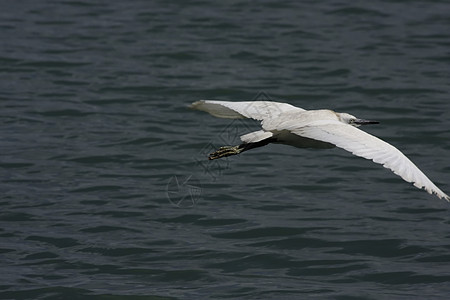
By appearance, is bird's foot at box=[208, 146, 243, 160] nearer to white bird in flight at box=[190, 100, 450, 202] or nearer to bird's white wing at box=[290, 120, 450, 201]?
white bird in flight at box=[190, 100, 450, 202]

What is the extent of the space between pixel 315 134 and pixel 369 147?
57 centimetres

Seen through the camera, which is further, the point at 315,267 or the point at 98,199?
the point at 98,199

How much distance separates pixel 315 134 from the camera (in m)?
8.48

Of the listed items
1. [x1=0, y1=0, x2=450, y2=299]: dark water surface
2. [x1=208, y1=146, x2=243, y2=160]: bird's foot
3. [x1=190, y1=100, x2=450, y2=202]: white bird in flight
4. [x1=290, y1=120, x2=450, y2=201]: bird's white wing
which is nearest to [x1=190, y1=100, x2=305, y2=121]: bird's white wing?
[x1=190, y1=100, x2=450, y2=202]: white bird in flight

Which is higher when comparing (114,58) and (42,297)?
(114,58)

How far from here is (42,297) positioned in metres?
9.02

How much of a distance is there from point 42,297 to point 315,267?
2.57m

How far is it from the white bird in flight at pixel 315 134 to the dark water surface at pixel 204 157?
133 cm

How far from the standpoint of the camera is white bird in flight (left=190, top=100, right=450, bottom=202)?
7828mm

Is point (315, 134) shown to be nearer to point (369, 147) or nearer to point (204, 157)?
point (369, 147)

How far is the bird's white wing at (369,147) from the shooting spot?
767cm

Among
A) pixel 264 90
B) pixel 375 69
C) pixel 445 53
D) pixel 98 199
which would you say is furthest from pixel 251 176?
pixel 445 53

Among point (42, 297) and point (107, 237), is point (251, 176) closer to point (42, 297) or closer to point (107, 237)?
point (107, 237)

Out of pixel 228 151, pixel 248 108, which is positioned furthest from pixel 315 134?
pixel 248 108
